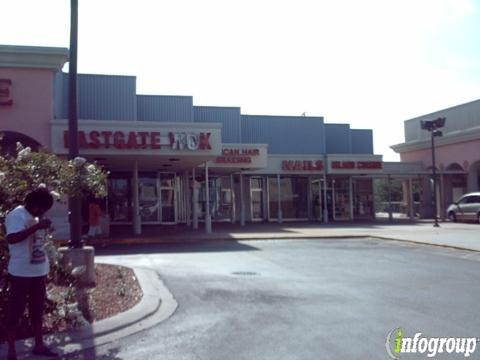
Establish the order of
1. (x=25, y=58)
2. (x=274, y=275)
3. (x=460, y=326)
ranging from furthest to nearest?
(x=25, y=58) → (x=274, y=275) → (x=460, y=326)

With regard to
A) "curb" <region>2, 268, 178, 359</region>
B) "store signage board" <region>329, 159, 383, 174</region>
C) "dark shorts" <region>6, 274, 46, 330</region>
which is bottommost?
"curb" <region>2, 268, 178, 359</region>

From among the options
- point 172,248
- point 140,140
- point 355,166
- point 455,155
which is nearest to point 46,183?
point 172,248

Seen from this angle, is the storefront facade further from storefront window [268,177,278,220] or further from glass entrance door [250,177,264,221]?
glass entrance door [250,177,264,221]

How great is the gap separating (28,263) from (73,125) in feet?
17.7

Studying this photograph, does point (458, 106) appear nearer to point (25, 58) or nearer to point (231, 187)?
point (231, 187)

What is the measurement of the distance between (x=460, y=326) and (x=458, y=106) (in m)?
34.6

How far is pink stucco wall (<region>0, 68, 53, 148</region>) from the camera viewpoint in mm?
19891

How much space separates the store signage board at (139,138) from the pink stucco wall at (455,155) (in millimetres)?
21198

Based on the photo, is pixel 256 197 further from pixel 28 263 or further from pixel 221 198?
pixel 28 263

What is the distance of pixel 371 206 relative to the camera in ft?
117

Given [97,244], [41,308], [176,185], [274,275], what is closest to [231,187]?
[176,185]

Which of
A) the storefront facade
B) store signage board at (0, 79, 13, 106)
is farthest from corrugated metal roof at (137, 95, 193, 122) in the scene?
the storefront facade

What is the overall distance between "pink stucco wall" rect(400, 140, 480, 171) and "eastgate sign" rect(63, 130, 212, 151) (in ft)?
70.8

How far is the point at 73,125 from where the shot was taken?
409 inches
